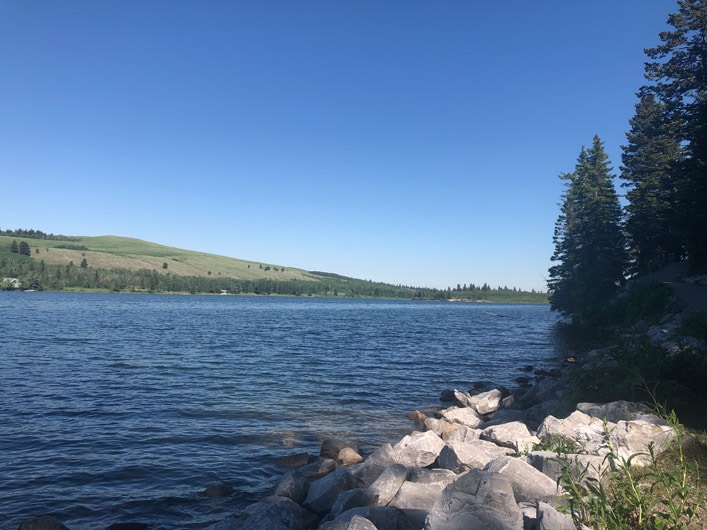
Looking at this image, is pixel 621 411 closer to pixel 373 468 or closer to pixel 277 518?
pixel 373 468

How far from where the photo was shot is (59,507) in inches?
415

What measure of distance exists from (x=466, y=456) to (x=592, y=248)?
5088 centimetres

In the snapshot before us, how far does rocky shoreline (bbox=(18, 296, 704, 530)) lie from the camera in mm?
5594

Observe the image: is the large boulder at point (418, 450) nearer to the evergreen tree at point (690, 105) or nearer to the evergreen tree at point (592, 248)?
the evergreen tree at point (690, 105)

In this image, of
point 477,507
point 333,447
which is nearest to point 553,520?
point 477,507

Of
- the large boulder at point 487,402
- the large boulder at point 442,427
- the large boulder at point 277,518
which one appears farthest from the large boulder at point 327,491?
the large boulder at point 487,402

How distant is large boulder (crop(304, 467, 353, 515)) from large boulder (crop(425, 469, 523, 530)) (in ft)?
14.6

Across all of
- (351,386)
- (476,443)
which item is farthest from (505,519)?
(351,386)

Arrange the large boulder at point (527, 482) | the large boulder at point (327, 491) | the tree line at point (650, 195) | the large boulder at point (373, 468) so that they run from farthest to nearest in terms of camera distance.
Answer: the tree line at point (650, 195) < the large boulder at point (373, 468) < the large boulder at point (327, 491) < the large boulder at point (527, 482)

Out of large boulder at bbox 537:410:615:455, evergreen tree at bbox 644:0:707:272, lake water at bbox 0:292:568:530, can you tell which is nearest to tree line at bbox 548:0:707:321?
evergreen tree at bbox 644:0:707:272

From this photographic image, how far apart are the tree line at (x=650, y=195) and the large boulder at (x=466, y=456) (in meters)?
27.1

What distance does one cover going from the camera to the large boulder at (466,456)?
909 centimetres

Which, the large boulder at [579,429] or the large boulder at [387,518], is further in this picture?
the large boulder at [579,429]

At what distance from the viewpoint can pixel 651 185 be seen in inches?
1800
